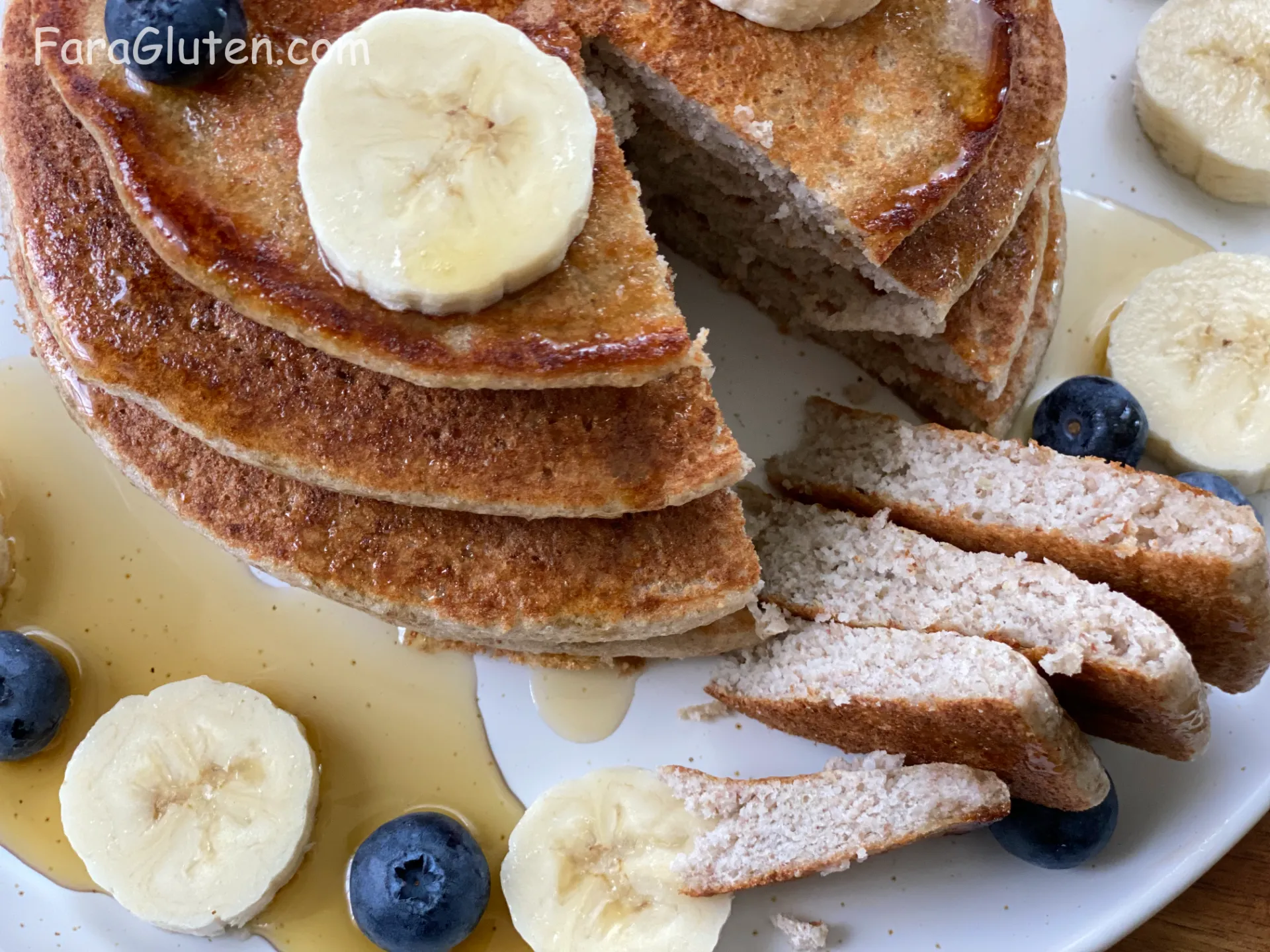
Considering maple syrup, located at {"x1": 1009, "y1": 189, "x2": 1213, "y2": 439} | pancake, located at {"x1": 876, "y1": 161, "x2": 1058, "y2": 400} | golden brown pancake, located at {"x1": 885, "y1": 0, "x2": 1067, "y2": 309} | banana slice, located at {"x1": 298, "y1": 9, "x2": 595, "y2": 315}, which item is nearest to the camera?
banana slice, located at {"x1": 298, "y1": 9, "x2": 595, "y2": 315}

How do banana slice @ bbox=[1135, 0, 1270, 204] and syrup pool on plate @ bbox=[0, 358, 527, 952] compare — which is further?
banana slice @ bbox=[1135, 0, 1270, 204]

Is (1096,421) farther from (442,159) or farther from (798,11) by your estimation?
(442,159)

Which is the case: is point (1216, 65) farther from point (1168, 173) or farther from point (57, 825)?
point (57, 825)

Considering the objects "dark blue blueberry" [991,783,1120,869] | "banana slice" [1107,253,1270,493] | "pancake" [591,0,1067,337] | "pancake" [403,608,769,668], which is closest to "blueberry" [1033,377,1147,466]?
"banana slice" [1107,253,1270,493]

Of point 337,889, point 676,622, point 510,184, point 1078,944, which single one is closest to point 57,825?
point 337,889

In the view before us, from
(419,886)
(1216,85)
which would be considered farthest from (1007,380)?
(419,886)

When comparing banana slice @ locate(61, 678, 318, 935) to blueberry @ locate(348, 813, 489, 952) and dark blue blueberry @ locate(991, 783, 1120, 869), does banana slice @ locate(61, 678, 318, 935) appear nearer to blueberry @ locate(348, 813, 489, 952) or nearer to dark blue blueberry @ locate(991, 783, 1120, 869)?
blueberry @ locate(348, 813, 489, 952)

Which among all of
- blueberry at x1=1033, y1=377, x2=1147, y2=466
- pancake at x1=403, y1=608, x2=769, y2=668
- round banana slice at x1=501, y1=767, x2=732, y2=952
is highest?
blueberry at x1=1033, y1=377, x2=1147, y2=466
